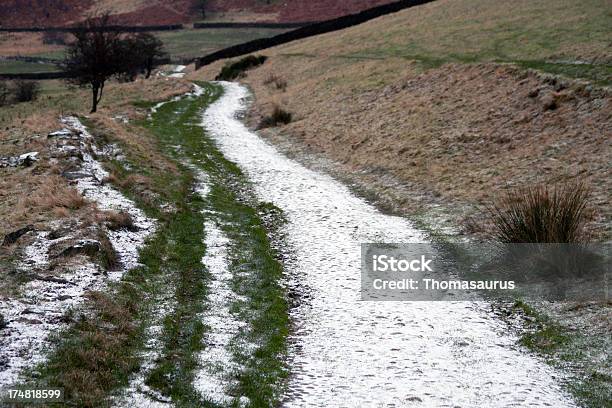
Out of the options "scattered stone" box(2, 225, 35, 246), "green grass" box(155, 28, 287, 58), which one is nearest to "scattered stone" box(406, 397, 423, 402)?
"scattered stone" box(2, 225, 35, 246)

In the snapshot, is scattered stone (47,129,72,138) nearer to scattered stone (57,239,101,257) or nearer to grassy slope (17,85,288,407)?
grassy slope (17,85,288,407)

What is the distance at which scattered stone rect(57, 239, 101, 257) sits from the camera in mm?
11113

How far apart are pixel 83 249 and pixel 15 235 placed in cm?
182

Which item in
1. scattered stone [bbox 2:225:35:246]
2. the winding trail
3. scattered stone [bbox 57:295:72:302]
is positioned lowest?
the winding trail

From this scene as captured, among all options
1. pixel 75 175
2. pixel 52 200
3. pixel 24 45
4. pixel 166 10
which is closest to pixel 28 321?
pixel 52 200

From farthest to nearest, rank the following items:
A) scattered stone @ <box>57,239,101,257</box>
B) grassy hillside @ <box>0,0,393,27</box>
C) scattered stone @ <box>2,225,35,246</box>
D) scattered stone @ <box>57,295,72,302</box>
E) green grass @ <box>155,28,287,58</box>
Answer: grassy hillside @ <box>0,0,393,27</box>
green grass @ <box>155,28,287,58</box>
scattered stone @ <box>2,225,35,246</box>
scattered stone @ <box>57,239,101,257</box>
scattered stone @ <box>57,295,72,302</box>

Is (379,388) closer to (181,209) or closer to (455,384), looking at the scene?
(455,384)

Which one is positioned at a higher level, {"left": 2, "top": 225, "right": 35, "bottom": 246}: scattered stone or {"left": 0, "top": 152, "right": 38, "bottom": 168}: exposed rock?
{"left": 0, "top": 152, "right": 38, "bottom": 168}: exposed rock

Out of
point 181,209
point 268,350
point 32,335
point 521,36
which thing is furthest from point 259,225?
point 521,36

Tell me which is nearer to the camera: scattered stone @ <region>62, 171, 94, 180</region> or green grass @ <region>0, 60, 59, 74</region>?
scattered stone @ <region>62, 171, 94, 180</region>

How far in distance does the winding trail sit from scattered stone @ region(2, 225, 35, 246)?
585 cm

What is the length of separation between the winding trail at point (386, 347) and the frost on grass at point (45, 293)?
3618 millimetres

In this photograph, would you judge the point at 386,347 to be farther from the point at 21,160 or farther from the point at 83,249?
the point at 21,160

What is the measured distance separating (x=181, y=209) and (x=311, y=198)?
13.9 feet
